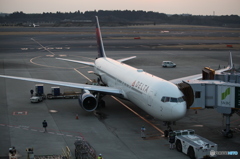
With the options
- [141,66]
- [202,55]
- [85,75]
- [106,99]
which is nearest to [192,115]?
[106,99]

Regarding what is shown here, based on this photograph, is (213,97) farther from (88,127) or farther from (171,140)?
(88,127)

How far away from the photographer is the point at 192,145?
26.7m

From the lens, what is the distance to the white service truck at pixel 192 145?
26312 mm

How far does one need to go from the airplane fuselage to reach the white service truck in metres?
1.66

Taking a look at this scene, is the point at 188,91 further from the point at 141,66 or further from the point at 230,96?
the point at 141,66

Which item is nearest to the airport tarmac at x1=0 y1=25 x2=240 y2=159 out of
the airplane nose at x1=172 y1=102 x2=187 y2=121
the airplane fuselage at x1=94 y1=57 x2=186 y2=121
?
the airplane fuselage at x1=94 y1=57 x2=186 y2=121

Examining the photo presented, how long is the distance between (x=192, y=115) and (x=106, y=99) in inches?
457

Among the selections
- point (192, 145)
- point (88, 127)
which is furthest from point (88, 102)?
point (192, 145)

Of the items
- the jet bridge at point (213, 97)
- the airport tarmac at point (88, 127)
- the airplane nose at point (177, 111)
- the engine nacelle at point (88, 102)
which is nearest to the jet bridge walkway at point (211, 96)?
the jet bridge at point (213, 97)

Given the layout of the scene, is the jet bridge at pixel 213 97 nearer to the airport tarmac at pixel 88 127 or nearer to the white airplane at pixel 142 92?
the white airplane at pixel 142 92

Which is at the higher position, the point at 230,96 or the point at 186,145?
the point at 230,96

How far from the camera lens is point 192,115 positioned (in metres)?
39.6

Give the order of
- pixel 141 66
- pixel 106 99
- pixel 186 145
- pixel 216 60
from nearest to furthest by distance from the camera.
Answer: pixel 186 145 → pixel 106 99 → pixel 141 66 → pixel 216 60

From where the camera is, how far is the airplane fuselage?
98.3 feet
